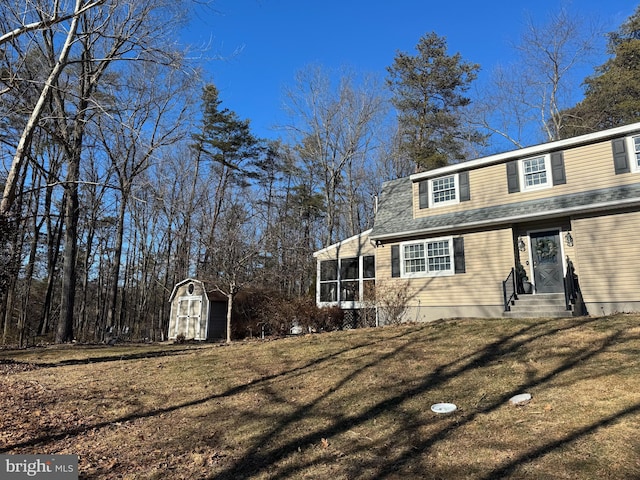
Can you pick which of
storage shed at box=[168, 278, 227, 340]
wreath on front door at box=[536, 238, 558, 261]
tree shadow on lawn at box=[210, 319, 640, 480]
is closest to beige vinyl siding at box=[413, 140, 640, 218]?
wreath on front door at box=[536, 238, 558, 261]

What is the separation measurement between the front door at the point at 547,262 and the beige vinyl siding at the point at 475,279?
774mm

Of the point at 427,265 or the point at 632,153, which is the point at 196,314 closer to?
the point at 427,265

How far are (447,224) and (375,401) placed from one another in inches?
340

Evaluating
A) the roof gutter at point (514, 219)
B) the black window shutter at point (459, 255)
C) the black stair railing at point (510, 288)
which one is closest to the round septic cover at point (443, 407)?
the black stair railing at point (510, 288)

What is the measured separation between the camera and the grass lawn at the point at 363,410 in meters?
3.92

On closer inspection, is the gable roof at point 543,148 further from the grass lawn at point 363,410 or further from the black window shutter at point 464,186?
the grass lawn at point 363,410

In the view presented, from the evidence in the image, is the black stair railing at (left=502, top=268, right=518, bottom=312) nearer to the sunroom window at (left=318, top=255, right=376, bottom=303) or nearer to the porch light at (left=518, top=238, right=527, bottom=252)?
the porch light at (left=518, top=238, right=527, bottom=252)

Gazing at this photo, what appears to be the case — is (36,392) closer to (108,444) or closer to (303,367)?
(108,444)

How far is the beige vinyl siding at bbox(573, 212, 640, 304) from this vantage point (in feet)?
34.2

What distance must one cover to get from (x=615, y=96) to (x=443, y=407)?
85.6ft

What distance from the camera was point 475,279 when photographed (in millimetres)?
12742

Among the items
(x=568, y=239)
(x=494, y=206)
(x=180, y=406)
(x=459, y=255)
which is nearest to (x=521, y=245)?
(x=568, y=239)

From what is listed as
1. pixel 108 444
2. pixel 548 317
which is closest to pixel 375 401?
pixel 108 444

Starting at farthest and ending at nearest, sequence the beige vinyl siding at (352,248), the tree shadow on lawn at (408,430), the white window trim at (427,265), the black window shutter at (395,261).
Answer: the beige vinyl siding at (352,248)
the black window shutter at (395,261)
the white window trim at (427,265)
the tree shadow on lawn at (408,430)
